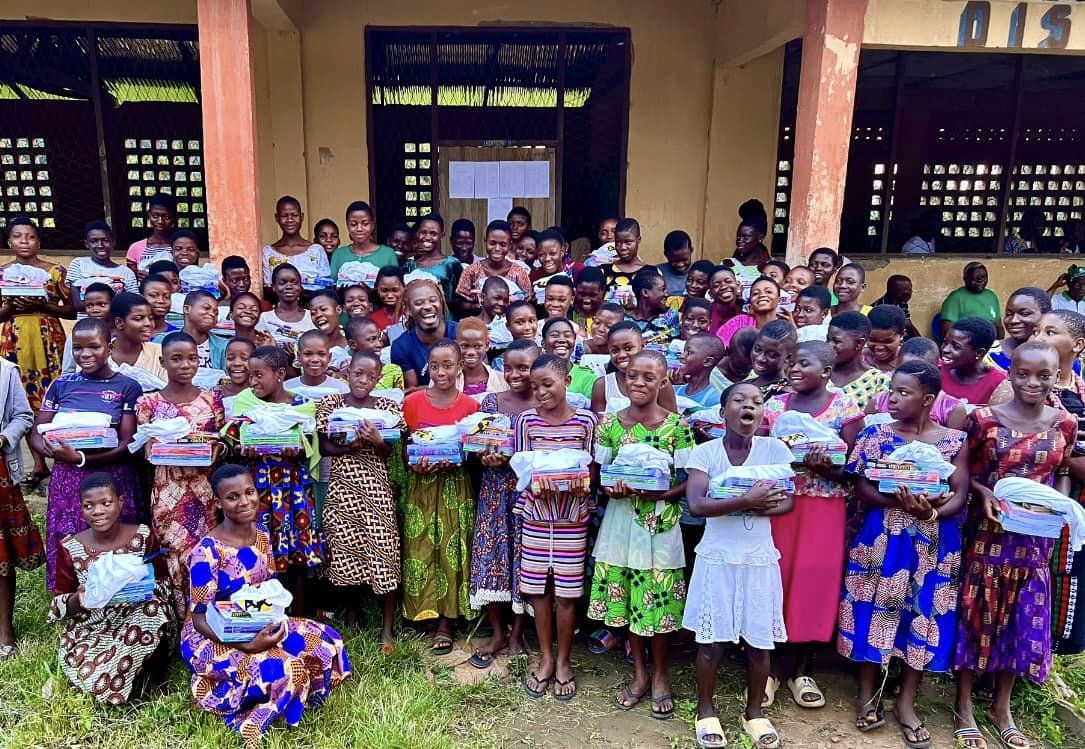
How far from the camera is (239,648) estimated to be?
2.97m

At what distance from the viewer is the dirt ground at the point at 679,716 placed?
3148 millimetres

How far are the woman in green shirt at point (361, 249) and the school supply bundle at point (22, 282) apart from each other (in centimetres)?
180

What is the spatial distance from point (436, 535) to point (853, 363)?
207 centimetres

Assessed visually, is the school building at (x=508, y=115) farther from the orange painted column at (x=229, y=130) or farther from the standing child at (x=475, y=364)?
the standing child at (x=475, y=364)

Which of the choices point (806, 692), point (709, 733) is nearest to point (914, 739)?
point (806, 692)

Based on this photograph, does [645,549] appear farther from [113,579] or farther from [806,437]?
[113,579]

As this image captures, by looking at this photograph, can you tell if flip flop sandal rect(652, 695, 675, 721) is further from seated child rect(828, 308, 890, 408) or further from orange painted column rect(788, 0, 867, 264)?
orange painted column rect(788, 0, 867, 264)

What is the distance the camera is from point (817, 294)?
4.30m

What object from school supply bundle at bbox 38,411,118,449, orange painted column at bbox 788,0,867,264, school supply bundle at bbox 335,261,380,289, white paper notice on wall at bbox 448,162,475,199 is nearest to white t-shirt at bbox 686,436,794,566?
school supply bundle at bbox 38,411,118,449

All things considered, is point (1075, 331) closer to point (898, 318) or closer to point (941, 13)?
point (898, 318)

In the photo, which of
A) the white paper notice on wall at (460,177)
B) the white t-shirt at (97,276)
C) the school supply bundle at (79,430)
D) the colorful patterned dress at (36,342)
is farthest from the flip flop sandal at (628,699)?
the white paper notice on wall at (460,177)

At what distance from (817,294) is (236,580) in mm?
3265

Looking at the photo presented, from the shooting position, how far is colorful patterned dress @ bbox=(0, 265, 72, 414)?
5055mm

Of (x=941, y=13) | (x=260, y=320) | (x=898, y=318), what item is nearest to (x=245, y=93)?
(x=260, y=320)
